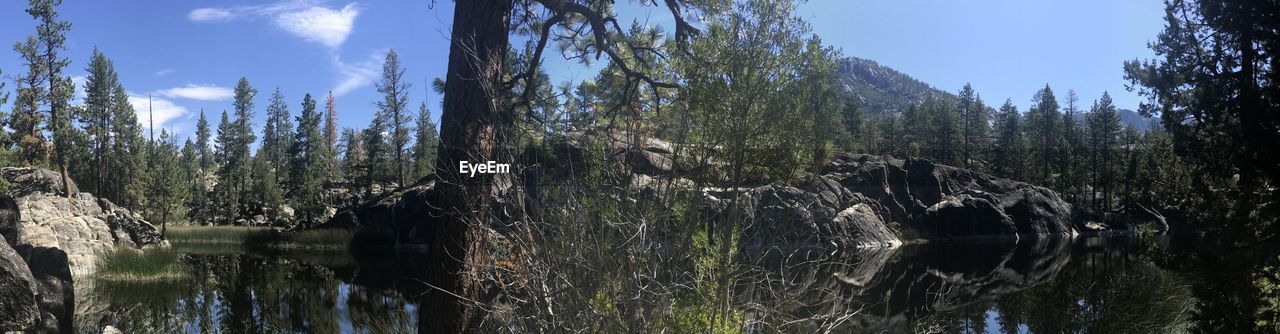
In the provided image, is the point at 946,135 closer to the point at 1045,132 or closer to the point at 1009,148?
the point at 1009,148

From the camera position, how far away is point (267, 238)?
36344 mm

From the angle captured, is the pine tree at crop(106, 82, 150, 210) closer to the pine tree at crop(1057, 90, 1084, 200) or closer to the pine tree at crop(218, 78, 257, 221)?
the pine tree at crop(218, 78, 257, 221)

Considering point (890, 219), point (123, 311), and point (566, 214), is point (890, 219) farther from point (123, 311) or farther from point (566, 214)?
point (566, 214)

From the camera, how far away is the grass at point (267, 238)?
35125 millimetres

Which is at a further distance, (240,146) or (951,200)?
(240,146)

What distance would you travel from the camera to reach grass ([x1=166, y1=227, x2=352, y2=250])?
35.1m

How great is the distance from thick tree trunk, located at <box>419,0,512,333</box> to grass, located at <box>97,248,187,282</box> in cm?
1459

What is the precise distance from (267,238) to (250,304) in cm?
2526

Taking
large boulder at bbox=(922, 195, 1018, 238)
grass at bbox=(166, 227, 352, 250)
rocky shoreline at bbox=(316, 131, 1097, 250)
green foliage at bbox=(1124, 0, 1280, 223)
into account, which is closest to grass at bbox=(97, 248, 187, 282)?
rocky shoreline at bbox=(316, 131, 1097, 250)

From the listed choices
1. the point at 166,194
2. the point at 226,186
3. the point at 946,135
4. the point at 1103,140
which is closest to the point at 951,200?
the point at 946,135

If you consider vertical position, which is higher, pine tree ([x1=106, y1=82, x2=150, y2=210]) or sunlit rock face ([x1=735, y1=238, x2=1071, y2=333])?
pine tree ([x1=106, y1=82, x2=150, y2=210])

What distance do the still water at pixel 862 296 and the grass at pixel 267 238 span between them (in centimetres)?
866

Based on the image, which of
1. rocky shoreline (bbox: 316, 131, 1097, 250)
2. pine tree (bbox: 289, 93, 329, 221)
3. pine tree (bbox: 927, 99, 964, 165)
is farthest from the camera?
pine tree (bbox: 927, 99, 964, 165)

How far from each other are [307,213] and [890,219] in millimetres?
36518
